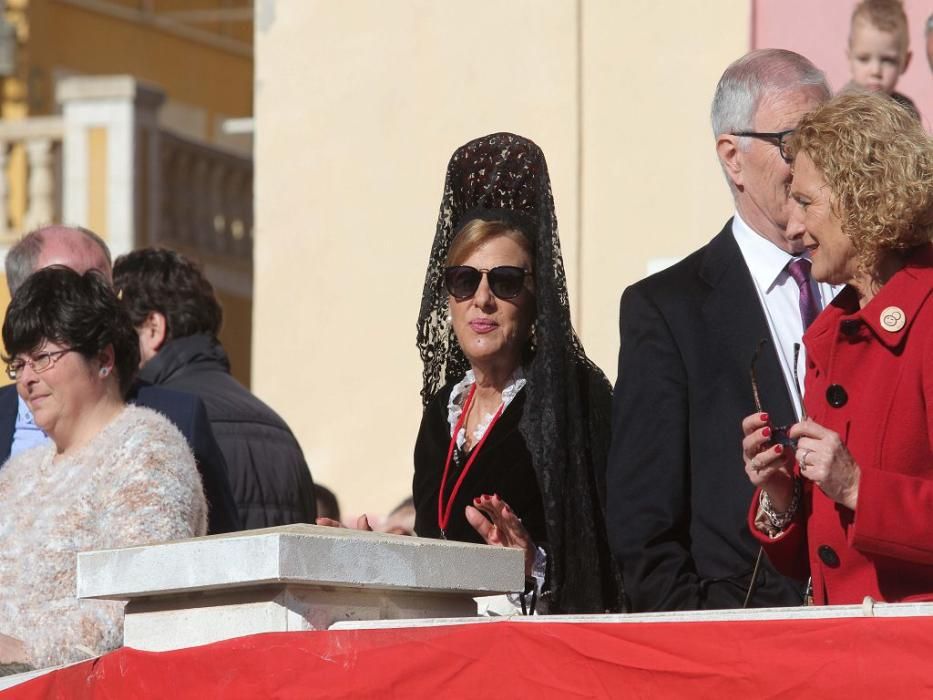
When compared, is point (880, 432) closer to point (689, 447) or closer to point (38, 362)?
point (689, 447)

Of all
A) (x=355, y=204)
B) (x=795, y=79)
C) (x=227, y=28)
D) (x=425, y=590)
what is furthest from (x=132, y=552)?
(x=227, y=28)

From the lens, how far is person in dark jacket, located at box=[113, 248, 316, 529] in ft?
18.4

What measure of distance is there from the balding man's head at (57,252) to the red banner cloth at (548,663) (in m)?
2.24

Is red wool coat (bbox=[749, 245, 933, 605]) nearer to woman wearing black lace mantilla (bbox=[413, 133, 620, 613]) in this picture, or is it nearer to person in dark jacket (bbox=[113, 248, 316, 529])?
woman wearing black lace mantilla (bbox=[413, 133, 620, 613])

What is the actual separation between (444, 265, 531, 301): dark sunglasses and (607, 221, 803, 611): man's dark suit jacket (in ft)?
1.52

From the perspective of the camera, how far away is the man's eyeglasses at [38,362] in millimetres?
4801

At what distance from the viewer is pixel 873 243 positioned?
3375 millimetres

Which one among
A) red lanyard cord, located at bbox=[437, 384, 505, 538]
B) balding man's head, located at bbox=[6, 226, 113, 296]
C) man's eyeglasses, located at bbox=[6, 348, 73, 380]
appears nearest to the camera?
red lanyard cord, located at bbox=[437, 384, 505, 538]

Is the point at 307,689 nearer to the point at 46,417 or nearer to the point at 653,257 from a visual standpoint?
the point at 46,417

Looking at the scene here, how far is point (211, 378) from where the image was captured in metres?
5.79

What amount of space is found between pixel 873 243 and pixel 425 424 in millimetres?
1650

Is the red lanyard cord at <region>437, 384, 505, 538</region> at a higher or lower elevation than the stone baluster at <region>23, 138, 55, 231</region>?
lower

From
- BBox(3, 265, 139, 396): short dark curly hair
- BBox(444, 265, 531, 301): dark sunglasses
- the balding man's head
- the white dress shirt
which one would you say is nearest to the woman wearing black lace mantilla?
BBox(444, 265, 531, 301): dark sunglasses

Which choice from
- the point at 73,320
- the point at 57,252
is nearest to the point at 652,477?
the point at 73,320
